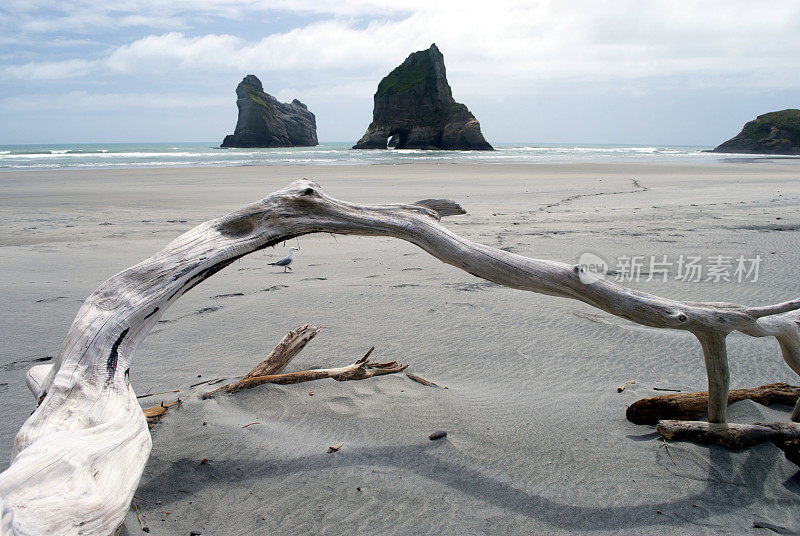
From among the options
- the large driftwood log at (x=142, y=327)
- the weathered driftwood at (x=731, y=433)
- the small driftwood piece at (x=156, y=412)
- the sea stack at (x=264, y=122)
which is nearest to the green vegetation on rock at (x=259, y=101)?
the sea stack at (x=264, y=122)

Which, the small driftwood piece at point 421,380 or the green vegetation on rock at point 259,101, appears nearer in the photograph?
the small driftwood piece at point 421,380

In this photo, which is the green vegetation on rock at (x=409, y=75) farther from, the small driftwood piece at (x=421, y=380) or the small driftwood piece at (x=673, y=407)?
the small driftwood piece at (x=673, y=407)

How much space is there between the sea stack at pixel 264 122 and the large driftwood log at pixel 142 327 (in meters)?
83.9

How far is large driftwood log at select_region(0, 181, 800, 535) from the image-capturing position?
1.56m

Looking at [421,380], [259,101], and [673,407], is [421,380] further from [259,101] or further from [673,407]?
[259,101]

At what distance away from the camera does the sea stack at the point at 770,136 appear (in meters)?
54.5

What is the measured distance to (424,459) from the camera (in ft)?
8.77

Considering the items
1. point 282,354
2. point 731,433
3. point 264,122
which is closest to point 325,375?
point 282,354

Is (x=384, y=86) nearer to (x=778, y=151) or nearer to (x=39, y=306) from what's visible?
(x=778, y=151)

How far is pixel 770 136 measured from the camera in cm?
5628

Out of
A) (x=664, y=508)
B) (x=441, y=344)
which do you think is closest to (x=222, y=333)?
(x=441, y=344)

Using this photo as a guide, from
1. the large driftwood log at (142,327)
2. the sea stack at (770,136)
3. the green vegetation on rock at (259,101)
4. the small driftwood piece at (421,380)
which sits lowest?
the small driftwood piece at (421,380)

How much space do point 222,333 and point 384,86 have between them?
80.2 meters

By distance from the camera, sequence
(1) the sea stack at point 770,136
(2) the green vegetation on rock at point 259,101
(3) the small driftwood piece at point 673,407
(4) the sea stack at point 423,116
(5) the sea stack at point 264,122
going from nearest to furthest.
→ (3) the small driftwood piece at point 673,407 → (1) the sea stack at point 770,136 → (4) the sea stack at point 423,116 → (5) the sea stack at point 264,122 → (2) the green vegetation on rock at point 259,101
